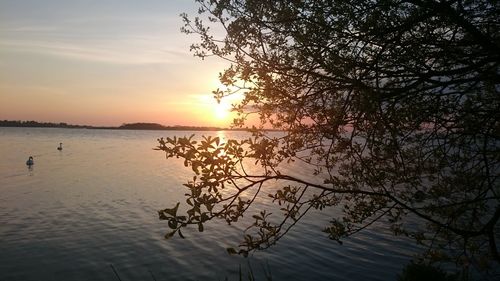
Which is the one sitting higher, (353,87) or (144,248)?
(353,87)

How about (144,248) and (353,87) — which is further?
(144,248)

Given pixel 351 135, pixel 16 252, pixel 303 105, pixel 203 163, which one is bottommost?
pixel 16 252

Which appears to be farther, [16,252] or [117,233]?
[117,233]

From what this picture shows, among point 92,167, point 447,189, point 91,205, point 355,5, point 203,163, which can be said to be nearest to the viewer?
point 203,163

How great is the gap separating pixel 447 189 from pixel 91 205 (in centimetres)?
2773

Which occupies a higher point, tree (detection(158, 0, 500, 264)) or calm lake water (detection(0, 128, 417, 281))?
tree (detection(158, 0, 500, 264))

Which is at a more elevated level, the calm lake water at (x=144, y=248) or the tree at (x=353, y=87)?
the tree at (x=353, y=87)

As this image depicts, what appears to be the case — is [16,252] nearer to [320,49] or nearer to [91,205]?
[91,205]

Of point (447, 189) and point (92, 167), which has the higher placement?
point (447, 189)

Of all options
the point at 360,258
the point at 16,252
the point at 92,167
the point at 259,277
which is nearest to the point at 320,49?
the point at 259,277

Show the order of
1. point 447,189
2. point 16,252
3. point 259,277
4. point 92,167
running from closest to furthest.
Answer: point 447,189, point 259,277, point 16,252, point 92,167

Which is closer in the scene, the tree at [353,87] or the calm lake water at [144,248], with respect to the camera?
the tree at [353,87]

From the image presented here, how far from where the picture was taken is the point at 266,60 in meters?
6.30

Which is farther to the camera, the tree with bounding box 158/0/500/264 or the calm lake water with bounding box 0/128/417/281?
the calm lake water with bounding box 0/128/417/281
